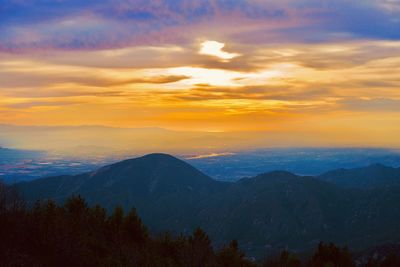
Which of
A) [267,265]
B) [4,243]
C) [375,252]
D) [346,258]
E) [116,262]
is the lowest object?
[375,252]

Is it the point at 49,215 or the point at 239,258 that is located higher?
the point at 49,215

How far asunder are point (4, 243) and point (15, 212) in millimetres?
2885

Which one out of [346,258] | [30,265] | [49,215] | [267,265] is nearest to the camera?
[30,265]

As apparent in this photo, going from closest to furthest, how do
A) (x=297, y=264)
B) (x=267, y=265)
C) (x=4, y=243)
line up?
(x=4, y=243)
(x=267, y=265)
(x=297, y=264)

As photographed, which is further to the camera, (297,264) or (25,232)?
(297,264)

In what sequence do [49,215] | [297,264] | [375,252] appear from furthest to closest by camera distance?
[375,252] → [297,264] → [49,215]

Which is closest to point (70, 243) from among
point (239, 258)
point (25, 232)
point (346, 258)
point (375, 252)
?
point (25, 232)

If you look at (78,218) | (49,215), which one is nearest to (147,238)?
(78,218)

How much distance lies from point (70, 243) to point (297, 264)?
37008 mm

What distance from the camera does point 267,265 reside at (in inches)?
1842

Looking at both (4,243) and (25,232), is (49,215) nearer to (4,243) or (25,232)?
(25,232)

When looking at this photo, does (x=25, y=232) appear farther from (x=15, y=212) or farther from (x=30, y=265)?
(x=30, y=265)

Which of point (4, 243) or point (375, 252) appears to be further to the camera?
point (375, 252)

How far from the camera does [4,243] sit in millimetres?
23047
